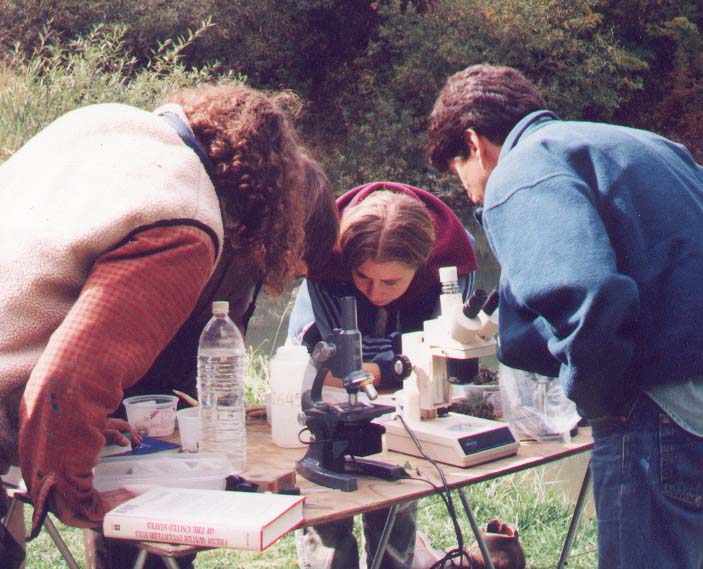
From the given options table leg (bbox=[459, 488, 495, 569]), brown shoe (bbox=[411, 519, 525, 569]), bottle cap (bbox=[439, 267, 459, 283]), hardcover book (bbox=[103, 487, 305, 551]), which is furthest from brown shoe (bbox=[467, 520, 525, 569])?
hardcover book (bbox=[103, 487, 305, 551])

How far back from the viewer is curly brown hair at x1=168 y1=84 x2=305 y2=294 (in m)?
1.71

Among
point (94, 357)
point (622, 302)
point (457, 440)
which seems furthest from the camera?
point (457, 440)

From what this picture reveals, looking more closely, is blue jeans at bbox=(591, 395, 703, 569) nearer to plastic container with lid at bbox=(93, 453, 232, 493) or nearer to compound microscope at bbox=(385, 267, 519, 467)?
compound microscope at bbox=(385, 267, 519, 467)

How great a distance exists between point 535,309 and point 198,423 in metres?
0.86

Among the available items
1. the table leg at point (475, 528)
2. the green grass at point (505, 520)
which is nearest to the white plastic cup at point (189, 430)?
the table leg at point (475, 528)

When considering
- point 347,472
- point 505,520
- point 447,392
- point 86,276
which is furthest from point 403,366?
point 505,520

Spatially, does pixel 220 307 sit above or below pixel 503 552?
above

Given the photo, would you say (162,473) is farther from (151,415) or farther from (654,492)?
(654,492)

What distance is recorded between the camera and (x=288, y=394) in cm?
209

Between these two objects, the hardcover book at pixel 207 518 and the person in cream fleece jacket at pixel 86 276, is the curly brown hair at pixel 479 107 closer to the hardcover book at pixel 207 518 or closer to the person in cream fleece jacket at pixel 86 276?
the person in cream fleece jacket at pixel 86 276

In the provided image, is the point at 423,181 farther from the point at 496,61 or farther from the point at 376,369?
the point at 376,369

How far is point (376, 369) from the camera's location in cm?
263

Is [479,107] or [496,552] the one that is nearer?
[479,107]

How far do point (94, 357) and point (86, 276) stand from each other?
17 cm
